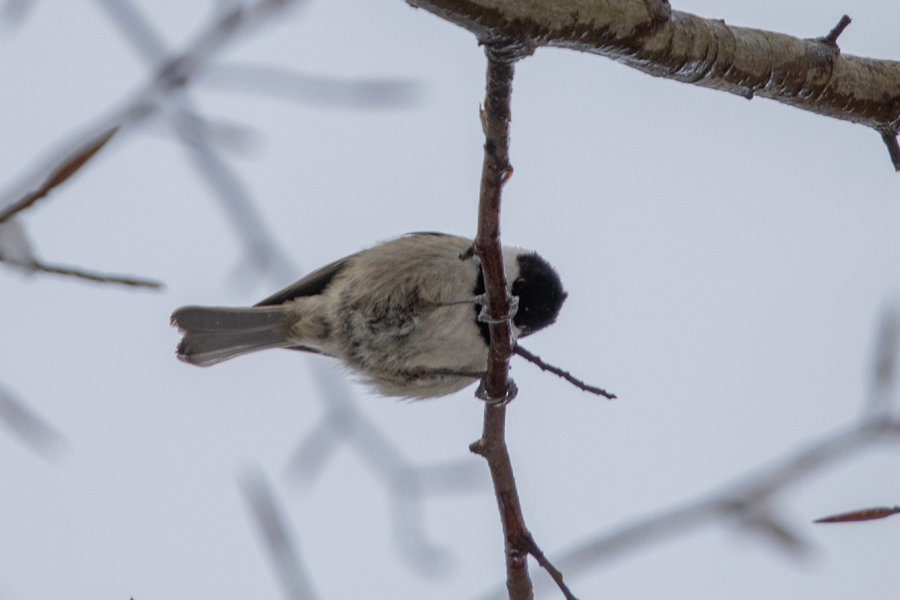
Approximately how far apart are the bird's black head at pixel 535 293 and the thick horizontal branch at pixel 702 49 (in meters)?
1.08

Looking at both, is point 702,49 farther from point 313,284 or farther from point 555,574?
point 313,284

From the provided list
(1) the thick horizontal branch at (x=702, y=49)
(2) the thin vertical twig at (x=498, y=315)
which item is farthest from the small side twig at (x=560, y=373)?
(1) the thick horizontal branch at (x=702, y=49)

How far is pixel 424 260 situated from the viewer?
2.96 metres

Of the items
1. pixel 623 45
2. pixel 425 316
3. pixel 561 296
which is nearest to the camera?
pixel 623 45

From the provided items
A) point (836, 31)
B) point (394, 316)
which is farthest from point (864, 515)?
point (394, 316)

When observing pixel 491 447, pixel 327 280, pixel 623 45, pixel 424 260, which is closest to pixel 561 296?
pixel 424 260

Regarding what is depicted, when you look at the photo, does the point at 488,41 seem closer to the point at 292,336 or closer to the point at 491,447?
the point at 491,447

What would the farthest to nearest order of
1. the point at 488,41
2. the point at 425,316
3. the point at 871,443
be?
the point at 425,316 → the point at 488,41 → the point at 871,443

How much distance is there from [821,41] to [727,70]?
34 centimetres

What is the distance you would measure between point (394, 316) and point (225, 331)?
28.5 inches

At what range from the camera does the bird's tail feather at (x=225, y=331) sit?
3.21 meters

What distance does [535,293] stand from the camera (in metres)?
3.13

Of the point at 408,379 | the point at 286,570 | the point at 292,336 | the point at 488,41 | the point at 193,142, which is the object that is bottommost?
the point at 286,570

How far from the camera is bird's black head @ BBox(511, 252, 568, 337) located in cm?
311
